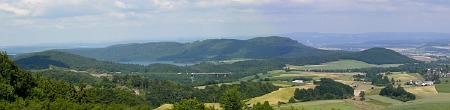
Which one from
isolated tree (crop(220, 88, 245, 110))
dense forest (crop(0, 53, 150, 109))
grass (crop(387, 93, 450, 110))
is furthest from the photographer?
grass (crop(387, 93, 450, 110))

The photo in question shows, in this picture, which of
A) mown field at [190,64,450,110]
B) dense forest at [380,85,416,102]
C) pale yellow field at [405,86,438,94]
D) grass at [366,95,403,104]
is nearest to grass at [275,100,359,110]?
mown field at [190,64,450,110]

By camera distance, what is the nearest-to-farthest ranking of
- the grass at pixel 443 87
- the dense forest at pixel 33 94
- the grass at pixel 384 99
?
the dense forest at pixel 33 94 < the grass at pixel 384 99 < the grass at pixel 443 87

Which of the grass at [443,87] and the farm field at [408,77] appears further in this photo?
the farm field at [408,77]

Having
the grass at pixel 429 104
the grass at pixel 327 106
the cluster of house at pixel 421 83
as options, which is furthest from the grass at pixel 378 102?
the cluster of house at pixel 421 83

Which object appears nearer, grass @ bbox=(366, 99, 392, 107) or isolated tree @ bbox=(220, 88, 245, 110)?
isolated tree @ bbox=(220, 88, 245, 110)

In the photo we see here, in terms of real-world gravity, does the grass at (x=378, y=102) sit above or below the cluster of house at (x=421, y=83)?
above

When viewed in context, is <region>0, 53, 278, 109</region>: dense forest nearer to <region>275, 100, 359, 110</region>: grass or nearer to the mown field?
the mown field

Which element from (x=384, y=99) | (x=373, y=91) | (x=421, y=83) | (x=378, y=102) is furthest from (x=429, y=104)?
(x=421, y=83)

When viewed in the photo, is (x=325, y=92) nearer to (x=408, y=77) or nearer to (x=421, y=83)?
(x=421, y=83)

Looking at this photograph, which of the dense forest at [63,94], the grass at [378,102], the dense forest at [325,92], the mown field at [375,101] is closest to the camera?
the dense forest at [63,94]

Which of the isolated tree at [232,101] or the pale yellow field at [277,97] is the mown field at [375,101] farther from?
the isolated tree at [232,101]
